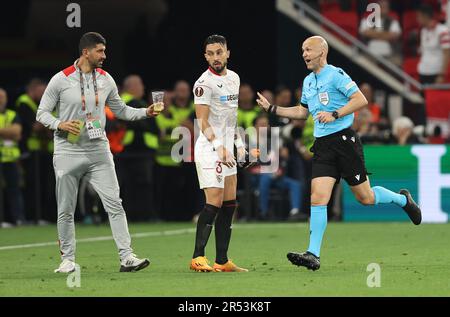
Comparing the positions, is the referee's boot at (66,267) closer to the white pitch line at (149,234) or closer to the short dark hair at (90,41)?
the short dark hair at (90,41)

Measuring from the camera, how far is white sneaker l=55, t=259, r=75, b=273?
12227mm

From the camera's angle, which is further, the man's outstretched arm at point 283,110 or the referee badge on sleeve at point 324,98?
the man's outstretched arm at point 283,110

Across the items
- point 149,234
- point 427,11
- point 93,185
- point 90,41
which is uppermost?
point 427,11

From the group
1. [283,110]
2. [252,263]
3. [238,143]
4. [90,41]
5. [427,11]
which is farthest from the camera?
[427,11]

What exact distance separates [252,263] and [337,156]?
1642mm

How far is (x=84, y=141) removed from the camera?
12.3 meters

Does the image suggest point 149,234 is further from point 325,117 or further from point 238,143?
point 325,117

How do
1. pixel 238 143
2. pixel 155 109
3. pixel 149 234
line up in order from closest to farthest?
pixel 155 109 < pixel 238 143 < pixel 149 234

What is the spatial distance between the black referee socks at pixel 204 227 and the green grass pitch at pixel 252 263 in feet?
0.89

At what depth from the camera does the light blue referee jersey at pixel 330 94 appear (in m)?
12.4

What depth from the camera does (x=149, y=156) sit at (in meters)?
21.3

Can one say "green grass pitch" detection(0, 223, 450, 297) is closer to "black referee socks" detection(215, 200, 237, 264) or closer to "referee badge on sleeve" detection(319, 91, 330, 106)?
"black referee socks" detection(215, 200, 237, 264)

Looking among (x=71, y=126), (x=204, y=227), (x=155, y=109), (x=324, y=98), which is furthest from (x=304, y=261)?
(x=71, y=126)

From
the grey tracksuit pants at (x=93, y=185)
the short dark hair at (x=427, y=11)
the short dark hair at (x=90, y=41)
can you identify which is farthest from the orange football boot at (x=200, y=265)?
the short dark hair at (x=427, y=11)
